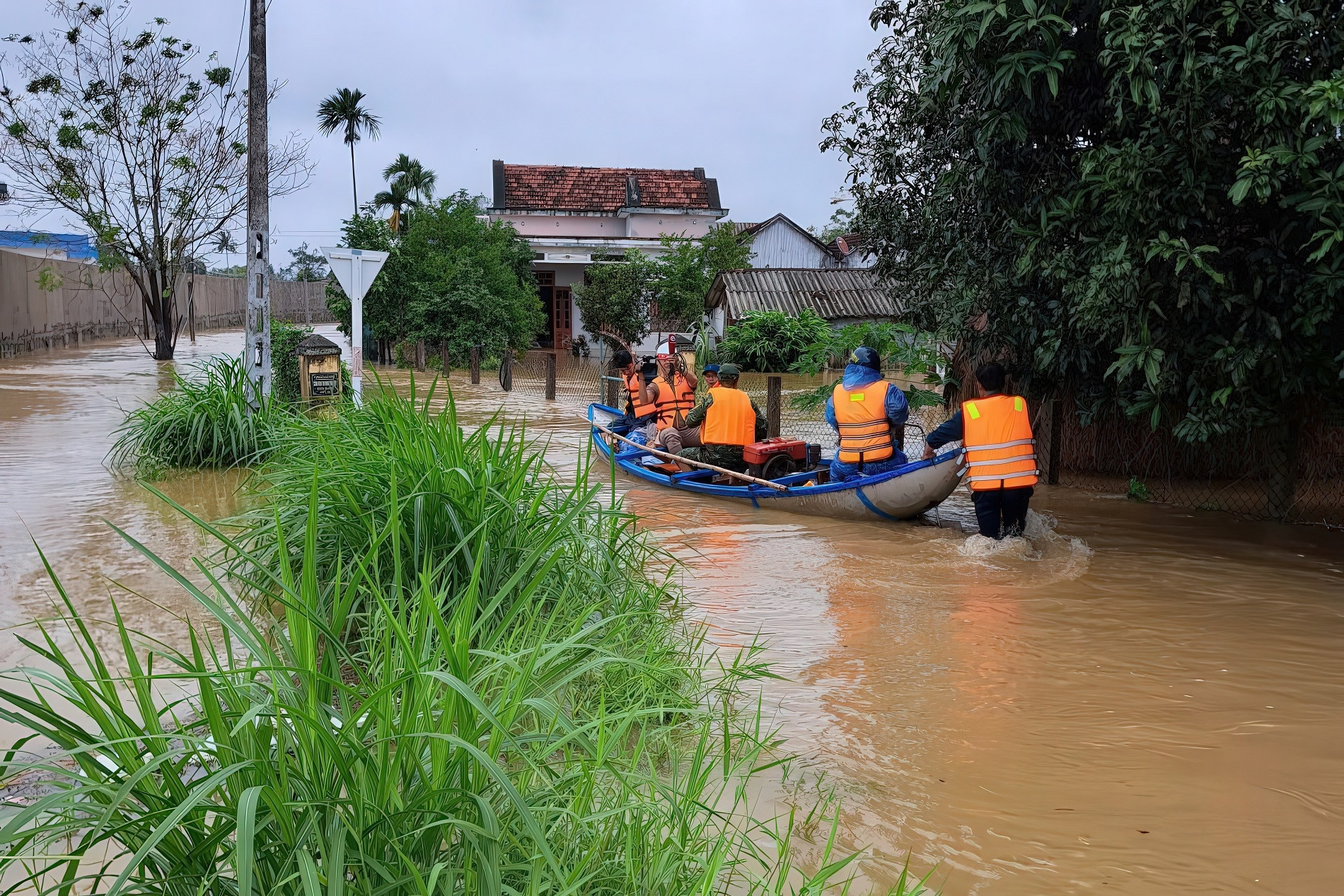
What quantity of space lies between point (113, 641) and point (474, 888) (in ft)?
13.0

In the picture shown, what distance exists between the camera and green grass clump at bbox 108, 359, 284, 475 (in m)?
10.7

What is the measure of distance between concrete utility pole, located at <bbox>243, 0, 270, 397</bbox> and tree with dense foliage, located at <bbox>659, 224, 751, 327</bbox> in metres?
18.1

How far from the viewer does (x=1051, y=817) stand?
419cm

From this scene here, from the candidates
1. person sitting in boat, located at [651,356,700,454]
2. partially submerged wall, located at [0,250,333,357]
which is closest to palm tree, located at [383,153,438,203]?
partially submerged wall, located at [0,250,333,357]

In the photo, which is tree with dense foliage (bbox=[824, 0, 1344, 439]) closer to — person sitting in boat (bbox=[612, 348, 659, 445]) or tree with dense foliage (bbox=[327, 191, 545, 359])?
person sitting in boat (bbox=[612, 348, 659, 445])

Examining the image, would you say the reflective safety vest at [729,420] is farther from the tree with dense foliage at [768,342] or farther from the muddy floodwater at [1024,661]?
the tree with dense foliage at [768,342]

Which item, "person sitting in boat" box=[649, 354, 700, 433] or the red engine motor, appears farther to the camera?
"person sitting in boat" box=[649, 354, 700, 433]

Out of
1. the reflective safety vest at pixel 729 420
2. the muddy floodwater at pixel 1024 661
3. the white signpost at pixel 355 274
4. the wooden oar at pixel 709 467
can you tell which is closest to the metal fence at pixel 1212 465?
the muddy floodwater at pixel 1024 661

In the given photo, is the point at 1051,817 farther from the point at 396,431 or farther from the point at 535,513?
the point at 396,431

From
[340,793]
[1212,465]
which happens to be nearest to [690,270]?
[1212,465]

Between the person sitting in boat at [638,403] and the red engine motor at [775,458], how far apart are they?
1.92 metres

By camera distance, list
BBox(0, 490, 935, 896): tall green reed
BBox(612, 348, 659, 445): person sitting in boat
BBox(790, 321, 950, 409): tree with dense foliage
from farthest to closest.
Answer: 1. BBox(612, 348, 659, 445): person sitting in boat
2. BBox(790, 321, 950, 409): tree with dense foliage
3. BBox(0, 490, 935, 896): tall green reed

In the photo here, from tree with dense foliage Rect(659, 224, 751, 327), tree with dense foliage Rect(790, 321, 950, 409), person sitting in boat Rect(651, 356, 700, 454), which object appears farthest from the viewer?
tree with dense foliage Rect(659, 224, 751, 327)

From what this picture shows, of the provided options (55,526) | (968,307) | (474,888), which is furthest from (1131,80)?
(55,526)
